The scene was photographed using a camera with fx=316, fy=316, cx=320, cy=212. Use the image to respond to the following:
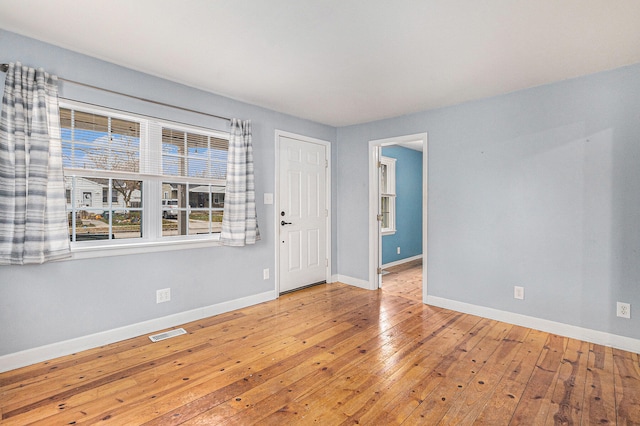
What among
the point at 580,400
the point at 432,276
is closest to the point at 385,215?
the point at 432,276

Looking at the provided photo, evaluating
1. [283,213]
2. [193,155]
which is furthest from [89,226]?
[283,213]

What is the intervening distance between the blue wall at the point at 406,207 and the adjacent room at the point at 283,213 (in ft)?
6.41

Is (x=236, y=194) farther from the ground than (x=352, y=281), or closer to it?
farther from the ground

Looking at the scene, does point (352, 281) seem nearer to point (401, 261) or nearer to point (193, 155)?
point (401, 261)

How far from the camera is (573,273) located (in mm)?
2982

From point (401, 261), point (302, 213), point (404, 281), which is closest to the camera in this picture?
point (302, 213)

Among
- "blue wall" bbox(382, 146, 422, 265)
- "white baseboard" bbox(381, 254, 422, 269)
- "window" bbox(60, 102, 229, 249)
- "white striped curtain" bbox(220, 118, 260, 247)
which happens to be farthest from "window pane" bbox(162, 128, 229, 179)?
"white baseboard" bbox(381, 254, 422, 269)

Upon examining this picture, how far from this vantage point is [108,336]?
2762mm

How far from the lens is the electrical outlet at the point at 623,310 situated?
2725 millimetres

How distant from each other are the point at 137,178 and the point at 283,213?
185 centimetres

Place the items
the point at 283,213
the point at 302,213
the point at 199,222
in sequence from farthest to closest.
→ the point at 302,213 < the point at 283,213 < the point at 199,222

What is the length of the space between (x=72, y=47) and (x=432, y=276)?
4226 millimetres

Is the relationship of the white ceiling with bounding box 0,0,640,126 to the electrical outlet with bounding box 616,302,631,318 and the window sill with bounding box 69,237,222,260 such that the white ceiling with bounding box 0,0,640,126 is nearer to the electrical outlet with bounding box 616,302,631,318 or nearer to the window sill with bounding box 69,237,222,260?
the window sill with bounding box 69,237,222,260

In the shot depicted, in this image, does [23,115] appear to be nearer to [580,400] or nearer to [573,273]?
[580,400]
